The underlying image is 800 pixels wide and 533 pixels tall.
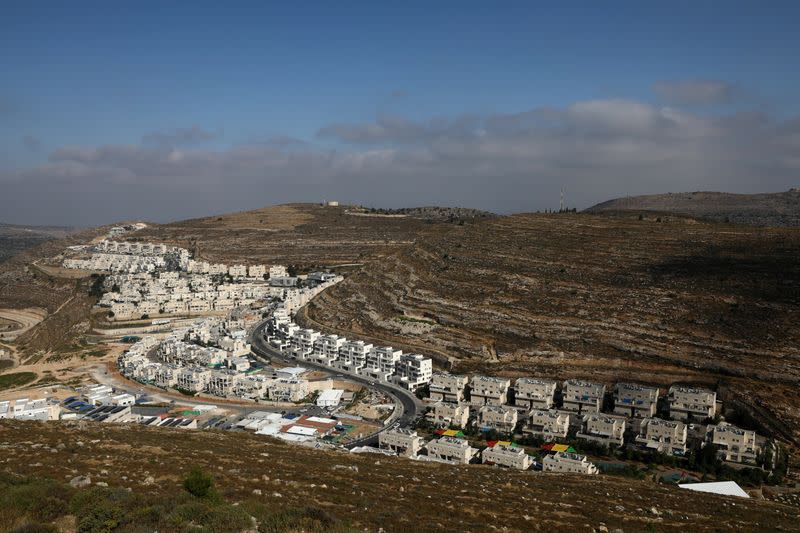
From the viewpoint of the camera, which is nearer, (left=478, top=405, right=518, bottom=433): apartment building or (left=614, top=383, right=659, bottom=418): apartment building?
(left=478, top=405, right=518, bottom=433): apartment building

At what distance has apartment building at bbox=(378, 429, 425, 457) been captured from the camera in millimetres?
36031

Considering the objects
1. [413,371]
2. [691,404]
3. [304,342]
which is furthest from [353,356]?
[691,404]

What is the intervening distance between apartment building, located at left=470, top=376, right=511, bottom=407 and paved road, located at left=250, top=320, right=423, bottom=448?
4.58m

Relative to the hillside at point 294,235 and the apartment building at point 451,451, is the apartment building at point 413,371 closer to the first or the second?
the apartment building at point 451,451

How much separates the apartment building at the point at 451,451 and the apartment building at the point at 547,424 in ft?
18.8

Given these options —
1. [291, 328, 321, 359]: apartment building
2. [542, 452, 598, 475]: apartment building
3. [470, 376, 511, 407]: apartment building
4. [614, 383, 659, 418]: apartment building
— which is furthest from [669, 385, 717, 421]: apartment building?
[291, 328, 321, 359]: apartment building

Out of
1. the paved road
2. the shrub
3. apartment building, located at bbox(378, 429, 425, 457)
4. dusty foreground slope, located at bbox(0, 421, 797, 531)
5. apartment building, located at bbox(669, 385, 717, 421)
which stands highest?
the shrub

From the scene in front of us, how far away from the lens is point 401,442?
3638cm

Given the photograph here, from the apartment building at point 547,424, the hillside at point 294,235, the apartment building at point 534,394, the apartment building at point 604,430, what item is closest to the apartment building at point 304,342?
the apartment building at point 534,394

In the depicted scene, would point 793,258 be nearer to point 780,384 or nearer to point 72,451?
point 780,384

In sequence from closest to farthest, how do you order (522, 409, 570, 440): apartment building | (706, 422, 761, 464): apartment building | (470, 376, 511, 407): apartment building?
(706, 422, 761, 464): apartment building
(522, 409, 570, 440): apartment building
(470, 376, 511, 407): apartment building

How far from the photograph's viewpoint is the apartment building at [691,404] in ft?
129

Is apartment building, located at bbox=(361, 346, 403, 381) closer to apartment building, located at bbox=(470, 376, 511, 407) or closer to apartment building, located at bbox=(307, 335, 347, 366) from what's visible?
apartment building, located at bbox=(307, 335, 347, 366)

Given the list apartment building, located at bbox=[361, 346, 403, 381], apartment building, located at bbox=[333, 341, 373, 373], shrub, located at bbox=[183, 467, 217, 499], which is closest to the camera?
shrub, located at bbox=[183, 467, 217, 499]
